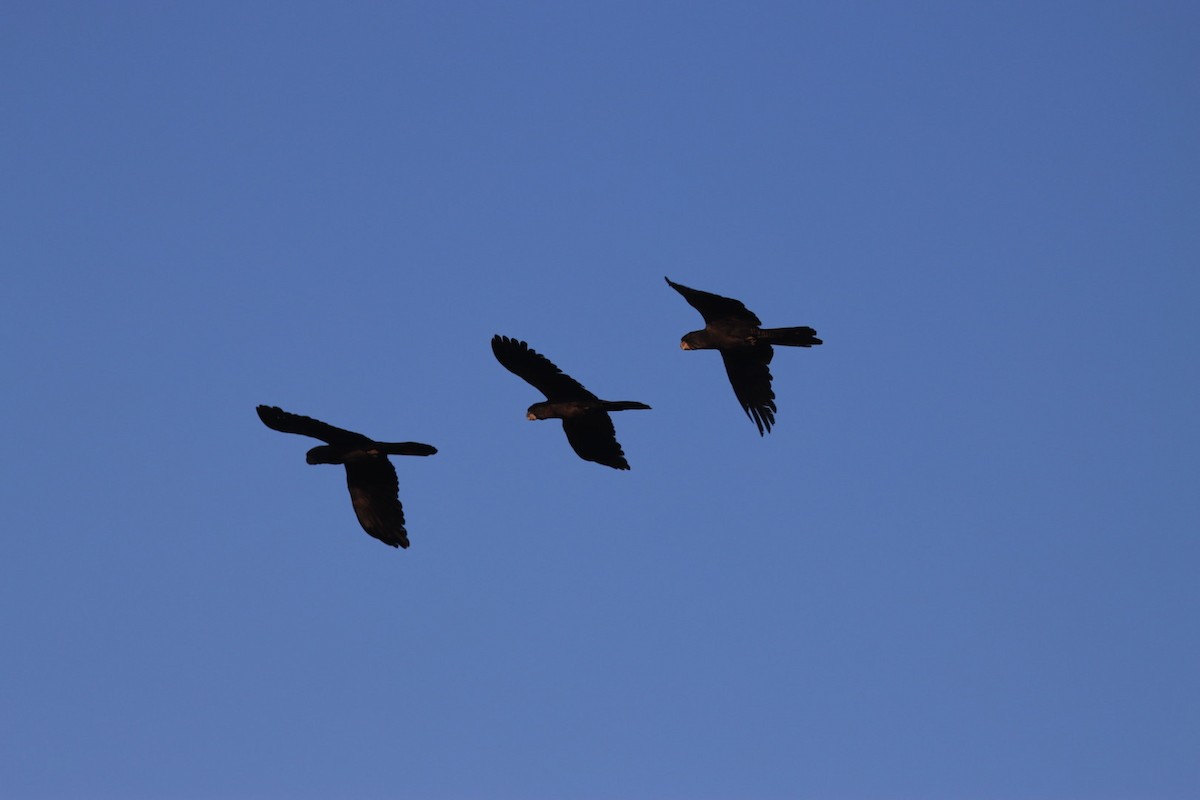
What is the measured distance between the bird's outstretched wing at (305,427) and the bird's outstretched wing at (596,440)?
3285mm

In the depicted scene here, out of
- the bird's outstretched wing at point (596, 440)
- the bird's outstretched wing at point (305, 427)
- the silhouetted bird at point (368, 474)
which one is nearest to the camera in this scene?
the bird's outstretched wing at point (305, 427)

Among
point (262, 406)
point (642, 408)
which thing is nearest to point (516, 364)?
point (642, 408)

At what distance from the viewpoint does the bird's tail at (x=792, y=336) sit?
25.8 metres

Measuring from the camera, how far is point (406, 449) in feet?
83.5

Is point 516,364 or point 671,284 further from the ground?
point 671,284

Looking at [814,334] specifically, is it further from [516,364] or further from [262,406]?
[262,406]

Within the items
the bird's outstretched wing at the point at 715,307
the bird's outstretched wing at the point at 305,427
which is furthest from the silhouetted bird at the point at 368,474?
the bird's outstretched wing at the point at 715,307

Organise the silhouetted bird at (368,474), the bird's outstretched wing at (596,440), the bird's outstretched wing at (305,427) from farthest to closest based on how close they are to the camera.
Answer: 1. the bird's outstretched wing at (596,440)
2. the silhouetted bird at (368,474)
3. the bird's outstretched wing at (305,427)

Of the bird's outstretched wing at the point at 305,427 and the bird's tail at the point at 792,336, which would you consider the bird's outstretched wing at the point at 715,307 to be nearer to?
the bird's tail at the point at 792,336

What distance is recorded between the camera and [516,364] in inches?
1030

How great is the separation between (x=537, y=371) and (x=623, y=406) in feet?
4.84

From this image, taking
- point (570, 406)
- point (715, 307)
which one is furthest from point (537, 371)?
point (715, 307)

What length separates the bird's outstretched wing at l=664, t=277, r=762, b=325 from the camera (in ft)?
87.2

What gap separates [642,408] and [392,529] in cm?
437
